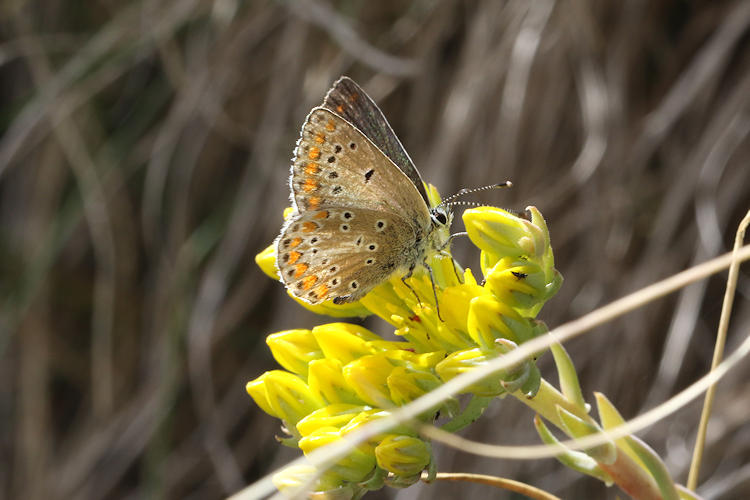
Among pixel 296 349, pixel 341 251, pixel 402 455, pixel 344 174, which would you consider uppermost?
pixel 344 174

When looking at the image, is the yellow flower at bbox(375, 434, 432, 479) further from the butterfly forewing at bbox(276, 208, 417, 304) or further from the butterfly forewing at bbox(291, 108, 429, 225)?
the butterfly forewing at bbox(291, 108, 429, 225)

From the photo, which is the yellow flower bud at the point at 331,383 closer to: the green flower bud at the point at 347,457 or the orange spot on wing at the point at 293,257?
the green flower bud at the point at 347,457

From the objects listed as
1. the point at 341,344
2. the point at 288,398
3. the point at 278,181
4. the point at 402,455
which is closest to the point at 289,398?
the point at 288,398

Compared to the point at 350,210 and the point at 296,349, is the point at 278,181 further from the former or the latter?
the point at 296,349

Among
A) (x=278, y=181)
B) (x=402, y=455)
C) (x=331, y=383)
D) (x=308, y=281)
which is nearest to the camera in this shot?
(x=402, y=455)

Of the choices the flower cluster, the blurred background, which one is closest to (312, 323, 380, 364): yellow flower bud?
the flower cluster

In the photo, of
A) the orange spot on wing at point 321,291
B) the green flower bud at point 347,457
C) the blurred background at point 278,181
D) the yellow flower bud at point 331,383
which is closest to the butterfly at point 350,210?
the orange spot on wing at point 321,291

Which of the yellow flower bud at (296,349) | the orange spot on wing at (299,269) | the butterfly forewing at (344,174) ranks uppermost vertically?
the butterfly forewing at (344,174)
